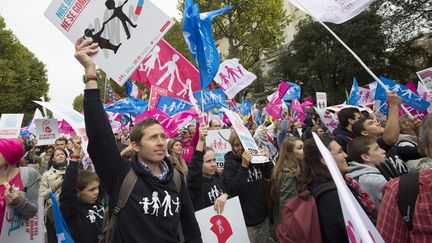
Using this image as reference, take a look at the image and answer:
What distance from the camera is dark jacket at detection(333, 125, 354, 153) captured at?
4809mm

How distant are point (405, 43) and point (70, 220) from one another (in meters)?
28.4

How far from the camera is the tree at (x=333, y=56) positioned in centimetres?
2803

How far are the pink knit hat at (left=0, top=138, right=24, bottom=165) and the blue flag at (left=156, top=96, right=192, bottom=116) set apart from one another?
3397mm

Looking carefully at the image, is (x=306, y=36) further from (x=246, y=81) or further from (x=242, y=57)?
(x=246, y=81)

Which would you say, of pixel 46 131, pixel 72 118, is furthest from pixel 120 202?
pixel 46 131

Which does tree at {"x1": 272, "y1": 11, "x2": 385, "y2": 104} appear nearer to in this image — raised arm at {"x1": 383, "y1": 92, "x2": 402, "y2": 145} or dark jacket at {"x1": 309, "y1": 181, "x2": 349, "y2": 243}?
raised arm at {"x1": 383, "y1": 92, "x2": 402, "y2": 145}

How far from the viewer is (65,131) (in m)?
10.7

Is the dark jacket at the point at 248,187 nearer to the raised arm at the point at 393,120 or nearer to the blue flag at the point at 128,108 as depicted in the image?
the raised arm at the point at 393,120

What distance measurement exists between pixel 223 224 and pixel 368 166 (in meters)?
1.34

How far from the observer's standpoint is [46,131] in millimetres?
7637

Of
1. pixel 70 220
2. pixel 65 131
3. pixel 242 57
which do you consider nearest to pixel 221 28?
pixel 242 57

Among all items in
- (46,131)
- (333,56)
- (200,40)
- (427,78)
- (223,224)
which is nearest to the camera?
(223,224)

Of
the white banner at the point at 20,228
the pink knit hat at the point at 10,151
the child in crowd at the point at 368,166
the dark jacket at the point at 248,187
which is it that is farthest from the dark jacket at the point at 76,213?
the child in crowd at the point at 368,166

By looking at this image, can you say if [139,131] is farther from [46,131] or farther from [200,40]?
[46,131]
